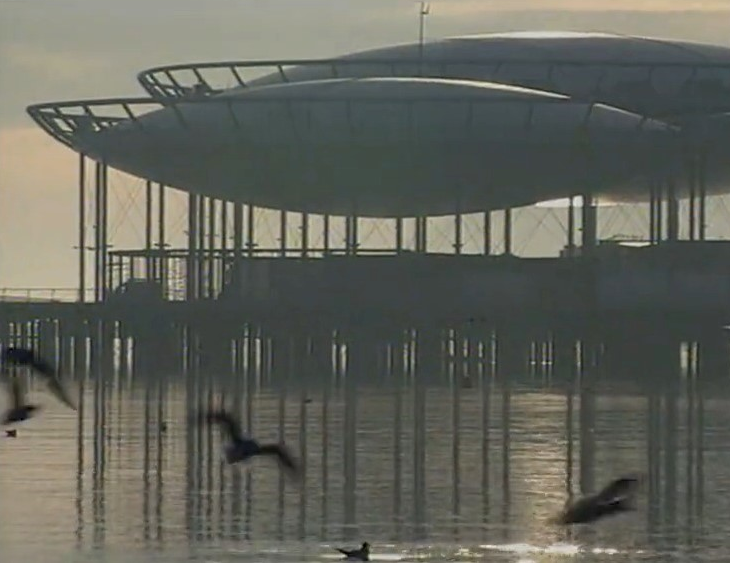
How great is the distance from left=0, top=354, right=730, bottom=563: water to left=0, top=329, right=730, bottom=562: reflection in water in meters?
0.06

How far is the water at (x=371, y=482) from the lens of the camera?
37188 mm

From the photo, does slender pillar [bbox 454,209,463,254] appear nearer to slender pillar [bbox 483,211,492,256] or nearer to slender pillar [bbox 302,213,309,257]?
slender pillar [bbox 483,211,492,256]

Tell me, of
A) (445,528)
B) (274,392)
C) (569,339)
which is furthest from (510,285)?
(445,528)

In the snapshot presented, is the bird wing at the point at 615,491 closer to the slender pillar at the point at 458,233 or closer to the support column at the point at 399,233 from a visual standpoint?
the slender pillar at the point at 458,233

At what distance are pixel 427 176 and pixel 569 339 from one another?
9.15 meters

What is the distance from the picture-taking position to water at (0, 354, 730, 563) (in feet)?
122

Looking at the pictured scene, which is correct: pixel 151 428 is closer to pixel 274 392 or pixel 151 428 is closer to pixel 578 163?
pixel 274 392

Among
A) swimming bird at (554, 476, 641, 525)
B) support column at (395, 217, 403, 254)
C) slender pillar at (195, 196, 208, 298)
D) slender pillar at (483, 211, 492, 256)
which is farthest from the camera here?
support column at (395, 217, 403, 254)

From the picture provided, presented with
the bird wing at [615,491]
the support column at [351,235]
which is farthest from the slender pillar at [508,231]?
the bird wing at [615,491]

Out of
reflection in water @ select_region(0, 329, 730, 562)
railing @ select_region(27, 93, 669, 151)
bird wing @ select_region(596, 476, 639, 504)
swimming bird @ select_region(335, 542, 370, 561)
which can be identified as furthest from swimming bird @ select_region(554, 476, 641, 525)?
railing @ select_region(27, 93, 669, 151)

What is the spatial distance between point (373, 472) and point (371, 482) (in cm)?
200

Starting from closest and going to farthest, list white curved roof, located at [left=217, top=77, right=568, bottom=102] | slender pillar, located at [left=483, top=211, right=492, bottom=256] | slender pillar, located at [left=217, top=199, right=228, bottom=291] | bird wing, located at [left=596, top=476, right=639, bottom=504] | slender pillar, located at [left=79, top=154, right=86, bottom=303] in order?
bird wing, located at [left=596, top=476, right=639, bottom=504] → white curved roof, located at [left=217, top=77, right=568, bottom=102] → slender pillar, located at [left=483, top=211, right=492, bottom=256] → slender pillar, located at [left=79, top=154, right=86, bottom=303] → slender pillar, located at [left=217, top=199, right=228, bottom=291]

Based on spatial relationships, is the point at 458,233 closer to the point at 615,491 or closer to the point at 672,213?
the point at 672,213

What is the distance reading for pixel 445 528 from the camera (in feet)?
128
